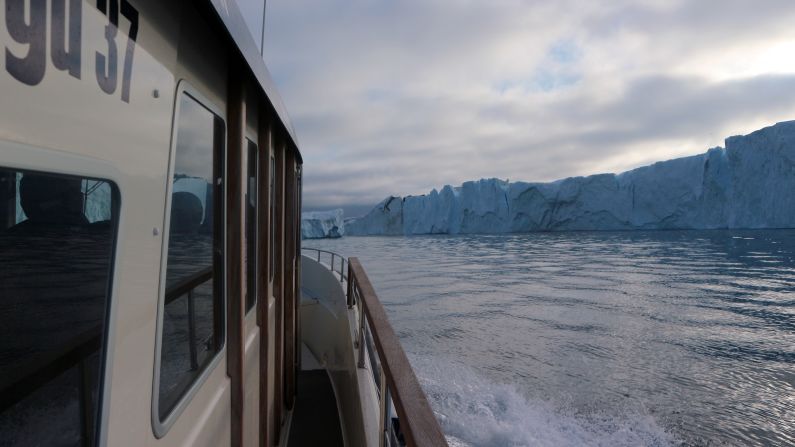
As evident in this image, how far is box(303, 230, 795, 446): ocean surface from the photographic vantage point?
5711 millimetres

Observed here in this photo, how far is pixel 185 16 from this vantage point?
1149 millimetres

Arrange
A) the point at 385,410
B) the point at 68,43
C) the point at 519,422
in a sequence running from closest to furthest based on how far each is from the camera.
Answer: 1. the point at 68,43
2. the point at 385,410
3. the point at 519,422

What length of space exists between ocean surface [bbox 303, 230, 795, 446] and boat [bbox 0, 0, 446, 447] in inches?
179

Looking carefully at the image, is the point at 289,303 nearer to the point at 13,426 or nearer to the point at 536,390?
the point at 13,426

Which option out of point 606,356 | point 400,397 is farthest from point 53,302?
point 606,356

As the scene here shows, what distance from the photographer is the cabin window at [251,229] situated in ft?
7.30

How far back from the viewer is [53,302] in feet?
2.22

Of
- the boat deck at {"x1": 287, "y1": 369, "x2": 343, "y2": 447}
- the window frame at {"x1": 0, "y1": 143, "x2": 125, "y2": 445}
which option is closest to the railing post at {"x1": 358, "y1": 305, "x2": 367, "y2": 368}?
the boat deck at {"x1": 287, "y1": 369, "x2": 343, "y2": 447}

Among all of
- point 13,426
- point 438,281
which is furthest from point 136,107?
point 438,281

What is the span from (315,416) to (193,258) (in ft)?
8.20

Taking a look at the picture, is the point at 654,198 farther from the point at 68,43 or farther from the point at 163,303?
the point at 68,43

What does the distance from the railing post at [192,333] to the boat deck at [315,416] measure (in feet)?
6.21

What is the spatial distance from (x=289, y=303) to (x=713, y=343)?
9.35 metres

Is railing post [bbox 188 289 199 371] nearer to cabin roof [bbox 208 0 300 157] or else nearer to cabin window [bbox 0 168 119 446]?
cabin window [bbox 0 168 119 446]
